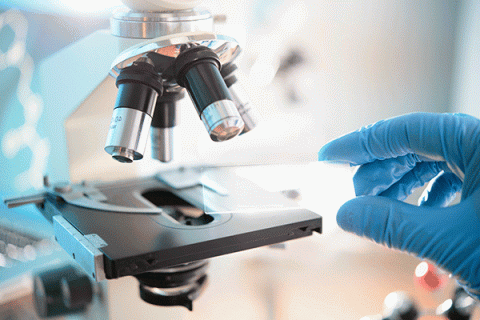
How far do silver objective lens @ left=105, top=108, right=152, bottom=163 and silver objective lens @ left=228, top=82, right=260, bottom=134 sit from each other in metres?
0.18

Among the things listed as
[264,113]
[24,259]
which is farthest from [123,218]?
[264,113]

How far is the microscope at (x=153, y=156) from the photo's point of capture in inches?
24.9

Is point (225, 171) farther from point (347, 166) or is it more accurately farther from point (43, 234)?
point (43, 234)

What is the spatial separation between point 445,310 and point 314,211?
508 mm

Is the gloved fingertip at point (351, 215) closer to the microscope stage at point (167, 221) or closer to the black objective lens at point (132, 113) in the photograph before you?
the microscope stage at point (167, 221)

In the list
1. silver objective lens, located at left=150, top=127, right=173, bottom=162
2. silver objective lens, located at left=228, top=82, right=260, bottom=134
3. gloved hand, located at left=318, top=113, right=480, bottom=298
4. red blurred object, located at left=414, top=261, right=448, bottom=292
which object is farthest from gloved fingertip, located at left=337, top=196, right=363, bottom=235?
red blurred object, located at left=414, top=261, right=448, bottom=292

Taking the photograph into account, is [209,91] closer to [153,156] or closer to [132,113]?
[132,113]

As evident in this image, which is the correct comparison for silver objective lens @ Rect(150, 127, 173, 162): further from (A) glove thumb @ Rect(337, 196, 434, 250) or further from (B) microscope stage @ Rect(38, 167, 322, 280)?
(A) glove thumb @ Rect(337, 196, 434, 250)

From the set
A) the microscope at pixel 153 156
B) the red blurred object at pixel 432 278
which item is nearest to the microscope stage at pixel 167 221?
the microscope at pixel 153 156

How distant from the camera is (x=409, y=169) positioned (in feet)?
2.60

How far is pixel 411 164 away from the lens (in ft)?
2.56

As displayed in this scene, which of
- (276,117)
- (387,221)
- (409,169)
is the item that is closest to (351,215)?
(387,221)

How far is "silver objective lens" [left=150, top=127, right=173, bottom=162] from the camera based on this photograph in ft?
2.59

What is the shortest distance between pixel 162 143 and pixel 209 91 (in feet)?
0.69
